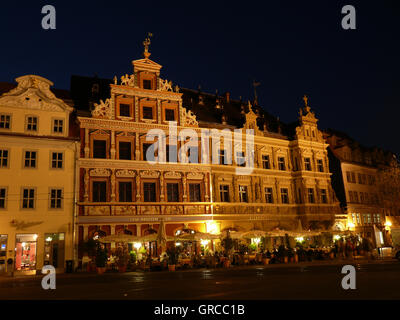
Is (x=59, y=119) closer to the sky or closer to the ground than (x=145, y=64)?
closer to the ground

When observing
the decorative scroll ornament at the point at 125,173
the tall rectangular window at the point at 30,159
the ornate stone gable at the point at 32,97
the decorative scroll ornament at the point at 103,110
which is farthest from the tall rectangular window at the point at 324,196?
the tall rectangular window at the point at 30,159

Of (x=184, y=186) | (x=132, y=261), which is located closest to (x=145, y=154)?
(x=184, y=186)

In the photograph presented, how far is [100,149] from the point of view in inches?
1192

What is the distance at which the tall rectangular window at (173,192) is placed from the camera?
31.8m

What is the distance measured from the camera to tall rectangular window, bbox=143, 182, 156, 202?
101ft

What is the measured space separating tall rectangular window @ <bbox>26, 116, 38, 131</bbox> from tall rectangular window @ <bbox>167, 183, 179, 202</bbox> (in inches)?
465

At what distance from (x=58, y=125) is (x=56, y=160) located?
9.87 ft

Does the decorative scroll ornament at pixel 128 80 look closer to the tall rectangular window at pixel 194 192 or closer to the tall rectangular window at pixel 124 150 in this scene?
the tall rectangular window at pixel 124 150

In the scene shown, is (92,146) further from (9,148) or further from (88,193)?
(9,148)

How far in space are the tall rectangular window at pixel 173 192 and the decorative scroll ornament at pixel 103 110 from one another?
26.2 ft
